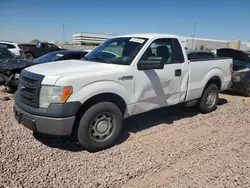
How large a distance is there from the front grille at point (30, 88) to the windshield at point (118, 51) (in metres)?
1.29

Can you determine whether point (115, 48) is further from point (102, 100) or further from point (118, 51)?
point (102, 100)

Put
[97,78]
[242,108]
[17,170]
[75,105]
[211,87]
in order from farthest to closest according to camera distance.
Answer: [242,108] → [211,87] → [97,78] → [75,105] → [17,170]

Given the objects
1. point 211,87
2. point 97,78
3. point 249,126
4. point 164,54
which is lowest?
point 249,126

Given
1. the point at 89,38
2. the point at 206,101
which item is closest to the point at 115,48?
the point at 206,101

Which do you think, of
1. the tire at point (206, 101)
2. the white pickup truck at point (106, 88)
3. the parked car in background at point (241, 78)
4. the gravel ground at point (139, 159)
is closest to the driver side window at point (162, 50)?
the white pickup truck at point (106, 88)

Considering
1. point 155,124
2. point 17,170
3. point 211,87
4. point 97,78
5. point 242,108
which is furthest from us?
point 242,108

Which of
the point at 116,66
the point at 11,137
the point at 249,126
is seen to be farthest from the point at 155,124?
the point at 11,137

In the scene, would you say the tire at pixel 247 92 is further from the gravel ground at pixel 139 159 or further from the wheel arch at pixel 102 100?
the wheel arch at pixel 102 100

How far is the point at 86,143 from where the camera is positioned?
11.5 feet

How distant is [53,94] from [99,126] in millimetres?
925

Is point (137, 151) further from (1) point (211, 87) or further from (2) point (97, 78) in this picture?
(1) point (211, 87)

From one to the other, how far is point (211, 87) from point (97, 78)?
3.43 metres

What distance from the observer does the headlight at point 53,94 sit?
317cm

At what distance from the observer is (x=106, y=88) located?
3525mm
